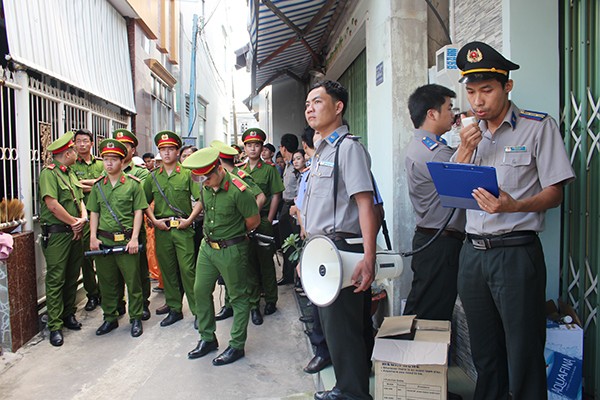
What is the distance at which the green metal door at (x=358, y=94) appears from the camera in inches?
228

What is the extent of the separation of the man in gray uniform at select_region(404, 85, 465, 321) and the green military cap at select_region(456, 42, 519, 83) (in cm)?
80

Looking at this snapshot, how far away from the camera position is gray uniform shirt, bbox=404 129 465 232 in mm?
2799

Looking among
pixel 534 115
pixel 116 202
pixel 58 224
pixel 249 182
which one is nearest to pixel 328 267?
pixel 534 115

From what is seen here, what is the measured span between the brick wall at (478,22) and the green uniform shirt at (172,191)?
2.92 meters

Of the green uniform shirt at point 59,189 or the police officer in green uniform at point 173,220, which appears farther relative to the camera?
the police officer in green uniform at point 173,220

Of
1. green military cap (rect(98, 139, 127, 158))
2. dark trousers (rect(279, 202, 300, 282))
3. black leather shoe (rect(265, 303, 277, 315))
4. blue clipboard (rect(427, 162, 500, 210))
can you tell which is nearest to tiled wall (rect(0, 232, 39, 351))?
green military cap (rect(98, 139, 127, 158))

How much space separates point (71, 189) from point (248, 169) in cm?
189

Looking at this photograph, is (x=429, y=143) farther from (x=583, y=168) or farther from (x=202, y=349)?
(x=202, y=349)

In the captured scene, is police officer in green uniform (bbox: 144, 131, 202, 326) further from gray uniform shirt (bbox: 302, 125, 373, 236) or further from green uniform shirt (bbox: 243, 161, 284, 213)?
gray uniform shirt (bbox: 302, 125, 373, 236)

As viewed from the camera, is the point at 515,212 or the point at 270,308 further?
the point at 270,308

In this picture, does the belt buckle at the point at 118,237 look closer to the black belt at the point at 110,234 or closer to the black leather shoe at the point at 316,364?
the black belt at the point at 110,234

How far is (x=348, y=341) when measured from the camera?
2.52 meters

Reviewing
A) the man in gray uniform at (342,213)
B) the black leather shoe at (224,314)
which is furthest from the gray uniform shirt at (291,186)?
the man in gray uniform at (342,213)

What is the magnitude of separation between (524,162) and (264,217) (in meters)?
3.41
